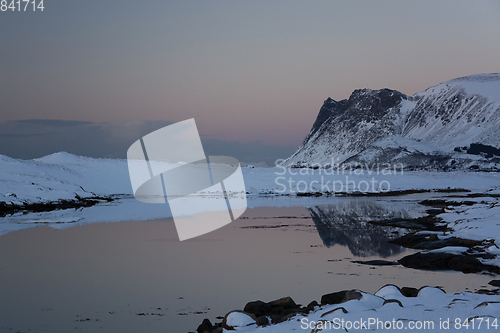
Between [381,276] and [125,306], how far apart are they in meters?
7.94

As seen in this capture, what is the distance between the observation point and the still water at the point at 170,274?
11.1m

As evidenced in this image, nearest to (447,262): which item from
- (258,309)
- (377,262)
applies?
(377,262)

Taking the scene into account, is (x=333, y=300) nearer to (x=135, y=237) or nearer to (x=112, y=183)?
(x=135, y=237)

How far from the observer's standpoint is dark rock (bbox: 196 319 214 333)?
378 inches

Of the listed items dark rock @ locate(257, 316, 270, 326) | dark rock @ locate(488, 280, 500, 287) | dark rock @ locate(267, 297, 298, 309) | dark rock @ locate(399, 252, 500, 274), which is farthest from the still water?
dark rock @ locate(257, 316, 270, 326)

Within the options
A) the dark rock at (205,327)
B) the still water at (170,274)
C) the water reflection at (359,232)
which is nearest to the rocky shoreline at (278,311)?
the dark rock at (205,327)

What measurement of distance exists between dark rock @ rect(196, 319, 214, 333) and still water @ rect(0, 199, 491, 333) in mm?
408

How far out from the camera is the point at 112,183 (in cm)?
5991

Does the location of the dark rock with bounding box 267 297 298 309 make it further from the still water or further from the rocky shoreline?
the still water

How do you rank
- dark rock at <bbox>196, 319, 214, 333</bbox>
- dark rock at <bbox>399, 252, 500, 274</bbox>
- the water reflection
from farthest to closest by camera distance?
the water reflection
dark rock at <bbox>399, 252, 500, 274</bbox>
dark rock at <bbox>196, 319, 214, 333</bbox>

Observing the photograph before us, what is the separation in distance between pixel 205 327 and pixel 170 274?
226 inches

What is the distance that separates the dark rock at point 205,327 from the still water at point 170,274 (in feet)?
1.34

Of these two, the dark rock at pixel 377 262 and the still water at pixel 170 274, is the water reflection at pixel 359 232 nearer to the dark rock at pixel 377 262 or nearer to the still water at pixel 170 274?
the still water at pixel 170 274

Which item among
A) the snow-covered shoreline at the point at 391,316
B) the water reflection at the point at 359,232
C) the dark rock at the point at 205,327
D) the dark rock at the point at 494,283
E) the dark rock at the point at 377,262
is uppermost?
the snow-covered shoreline at the point at 391,316
